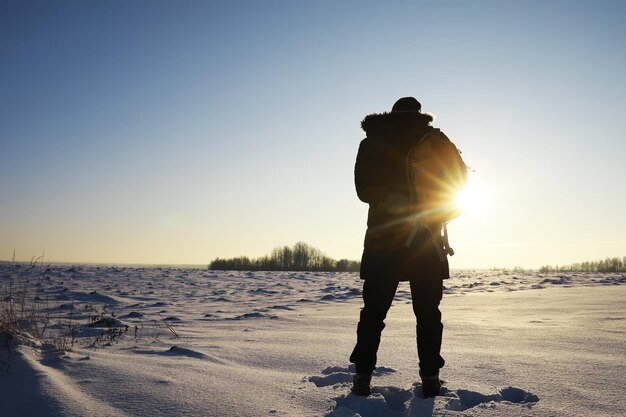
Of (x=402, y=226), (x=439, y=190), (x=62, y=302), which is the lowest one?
(x=62, y=302)

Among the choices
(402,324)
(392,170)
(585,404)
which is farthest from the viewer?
(402,324)

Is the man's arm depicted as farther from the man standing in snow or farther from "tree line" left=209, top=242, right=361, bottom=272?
"tree line" left=209, top=242, right=361, bottom=272

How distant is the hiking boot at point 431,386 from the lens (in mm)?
2207

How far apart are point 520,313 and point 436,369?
4339 millimetres

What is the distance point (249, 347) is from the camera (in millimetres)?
3508

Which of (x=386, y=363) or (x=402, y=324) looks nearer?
(x=386, y=363)

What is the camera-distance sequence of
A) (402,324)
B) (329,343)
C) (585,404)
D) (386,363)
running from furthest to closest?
(402,324), (329,343), (386,363), (585,404)

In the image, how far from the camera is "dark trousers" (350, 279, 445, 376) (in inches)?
92.3

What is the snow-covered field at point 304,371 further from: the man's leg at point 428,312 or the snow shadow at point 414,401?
the man's leg at point 428,312

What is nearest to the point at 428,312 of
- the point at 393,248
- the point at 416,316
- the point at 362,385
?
the point at 416,316

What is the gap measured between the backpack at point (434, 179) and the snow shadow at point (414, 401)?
826mm

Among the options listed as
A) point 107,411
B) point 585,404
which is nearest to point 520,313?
point 585,404

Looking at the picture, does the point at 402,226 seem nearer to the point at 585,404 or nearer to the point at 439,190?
the point at 439,190

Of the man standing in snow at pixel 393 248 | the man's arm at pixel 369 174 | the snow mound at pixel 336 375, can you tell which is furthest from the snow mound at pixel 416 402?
the man's arm at pixel 369 174
